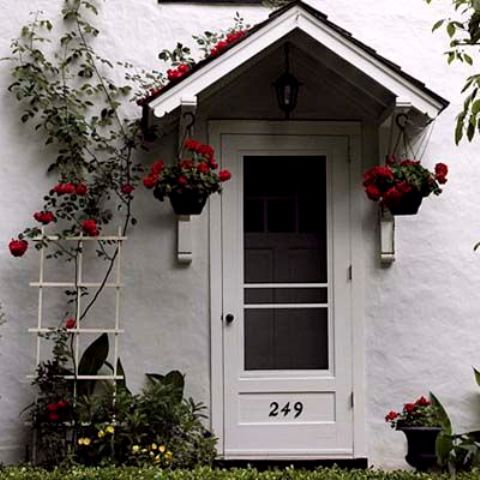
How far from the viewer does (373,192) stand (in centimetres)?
632

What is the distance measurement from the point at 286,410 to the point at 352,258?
122 centimetres

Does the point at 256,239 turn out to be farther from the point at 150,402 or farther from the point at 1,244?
the point at 1,244

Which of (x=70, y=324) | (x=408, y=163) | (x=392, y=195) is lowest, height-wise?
(x=70, y=324)

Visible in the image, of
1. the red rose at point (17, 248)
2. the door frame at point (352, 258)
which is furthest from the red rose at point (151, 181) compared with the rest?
the red rose at point (17, 248)

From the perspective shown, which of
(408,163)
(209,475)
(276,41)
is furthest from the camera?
(408,163)

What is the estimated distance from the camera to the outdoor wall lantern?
674 centimetres

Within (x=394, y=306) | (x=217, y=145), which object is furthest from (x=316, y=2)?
(x=394, y=306)

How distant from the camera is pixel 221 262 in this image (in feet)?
22.4

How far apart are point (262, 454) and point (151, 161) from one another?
2296mm

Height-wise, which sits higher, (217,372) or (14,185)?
(14,185)

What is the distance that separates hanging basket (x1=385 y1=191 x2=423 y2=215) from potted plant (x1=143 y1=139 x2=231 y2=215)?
1172 millimetres

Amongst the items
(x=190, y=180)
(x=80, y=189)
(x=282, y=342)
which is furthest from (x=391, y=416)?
(x=80, y=189)

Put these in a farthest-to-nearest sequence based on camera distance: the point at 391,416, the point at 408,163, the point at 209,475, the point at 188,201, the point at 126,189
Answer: the point at 126,189 → the point at 391,416 → the point at 408,163 → the point at 188,201 → the point at 209,475

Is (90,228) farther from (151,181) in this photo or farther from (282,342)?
(282,342)
